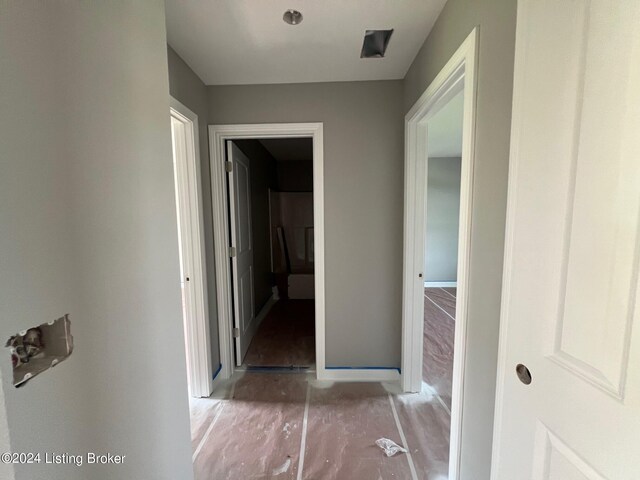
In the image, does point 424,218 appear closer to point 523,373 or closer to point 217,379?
point 523,373

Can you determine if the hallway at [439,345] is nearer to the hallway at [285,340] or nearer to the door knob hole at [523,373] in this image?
the hallway at [285,340]

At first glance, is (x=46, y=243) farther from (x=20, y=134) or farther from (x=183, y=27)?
(x=183, y=27)

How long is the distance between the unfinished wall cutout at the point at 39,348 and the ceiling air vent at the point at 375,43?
1920mm

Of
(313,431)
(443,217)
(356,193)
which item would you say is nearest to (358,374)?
(313,431)

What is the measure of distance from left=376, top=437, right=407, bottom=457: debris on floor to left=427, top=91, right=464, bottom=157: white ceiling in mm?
2300

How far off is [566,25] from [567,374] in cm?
85

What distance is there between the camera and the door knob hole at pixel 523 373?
30.6 inches

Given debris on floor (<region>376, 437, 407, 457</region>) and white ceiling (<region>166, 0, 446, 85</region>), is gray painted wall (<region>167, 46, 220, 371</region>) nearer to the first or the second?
white ceiling (<region>166, 0, 446, 85</region>)

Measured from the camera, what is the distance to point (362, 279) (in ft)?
7.37

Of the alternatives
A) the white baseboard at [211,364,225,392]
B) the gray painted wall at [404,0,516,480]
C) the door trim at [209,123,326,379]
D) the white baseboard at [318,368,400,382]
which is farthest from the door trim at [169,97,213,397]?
the gray painted wall at [404,0,516,480]

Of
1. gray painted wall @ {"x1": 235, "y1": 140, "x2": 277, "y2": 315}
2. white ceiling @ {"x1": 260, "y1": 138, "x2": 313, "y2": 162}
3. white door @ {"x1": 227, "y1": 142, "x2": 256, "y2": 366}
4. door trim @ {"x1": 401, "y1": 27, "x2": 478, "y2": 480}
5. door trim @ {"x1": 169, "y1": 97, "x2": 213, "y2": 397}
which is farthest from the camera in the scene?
white ceiling @ {"x1": 260, "y1": 138, "x2": 313, "y2": 162}

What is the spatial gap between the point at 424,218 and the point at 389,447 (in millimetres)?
1542

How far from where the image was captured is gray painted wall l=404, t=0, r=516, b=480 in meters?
0.90

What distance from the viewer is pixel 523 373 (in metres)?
0.79
